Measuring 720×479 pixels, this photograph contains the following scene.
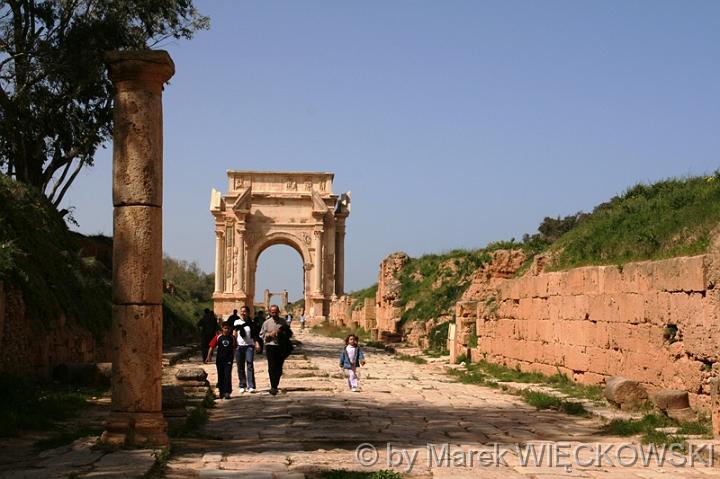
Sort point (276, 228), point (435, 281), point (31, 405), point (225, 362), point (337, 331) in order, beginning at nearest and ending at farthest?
point (31, 405)
point (225, 362)
point (435, 281)
point (337, 331)
point (276, 228)

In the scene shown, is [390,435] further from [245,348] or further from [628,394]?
[245,348]

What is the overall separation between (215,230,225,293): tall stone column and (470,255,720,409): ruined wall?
37.8 m

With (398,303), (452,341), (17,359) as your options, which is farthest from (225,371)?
(398,303)

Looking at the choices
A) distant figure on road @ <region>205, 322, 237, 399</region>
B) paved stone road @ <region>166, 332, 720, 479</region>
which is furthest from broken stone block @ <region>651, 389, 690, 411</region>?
distant figure on road @ <region>205, 322, 237, 399</region>

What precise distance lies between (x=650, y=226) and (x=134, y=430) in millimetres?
8369

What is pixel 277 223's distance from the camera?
2206 inches

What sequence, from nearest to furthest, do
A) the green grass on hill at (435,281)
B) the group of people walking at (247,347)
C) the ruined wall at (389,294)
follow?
1. the group of people walking at (247,347)
2. the green grass on hill at (435,281)
3. the ruined wall at (389,294)

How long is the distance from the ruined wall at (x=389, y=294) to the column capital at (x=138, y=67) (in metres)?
22.6

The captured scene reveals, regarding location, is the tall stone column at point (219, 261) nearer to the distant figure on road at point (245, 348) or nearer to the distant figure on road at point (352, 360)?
the distant figure on road at point (245, 348)

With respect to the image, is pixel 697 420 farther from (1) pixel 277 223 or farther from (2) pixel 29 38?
(1) pixel 277 223

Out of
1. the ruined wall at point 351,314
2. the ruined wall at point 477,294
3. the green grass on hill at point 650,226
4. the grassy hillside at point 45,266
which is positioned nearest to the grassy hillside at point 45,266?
the grassy hillside at point 45,266

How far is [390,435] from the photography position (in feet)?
30.4

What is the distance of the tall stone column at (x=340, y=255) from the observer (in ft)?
191

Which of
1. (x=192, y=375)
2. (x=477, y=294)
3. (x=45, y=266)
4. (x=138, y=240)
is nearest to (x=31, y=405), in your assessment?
(x=138, y=240)
